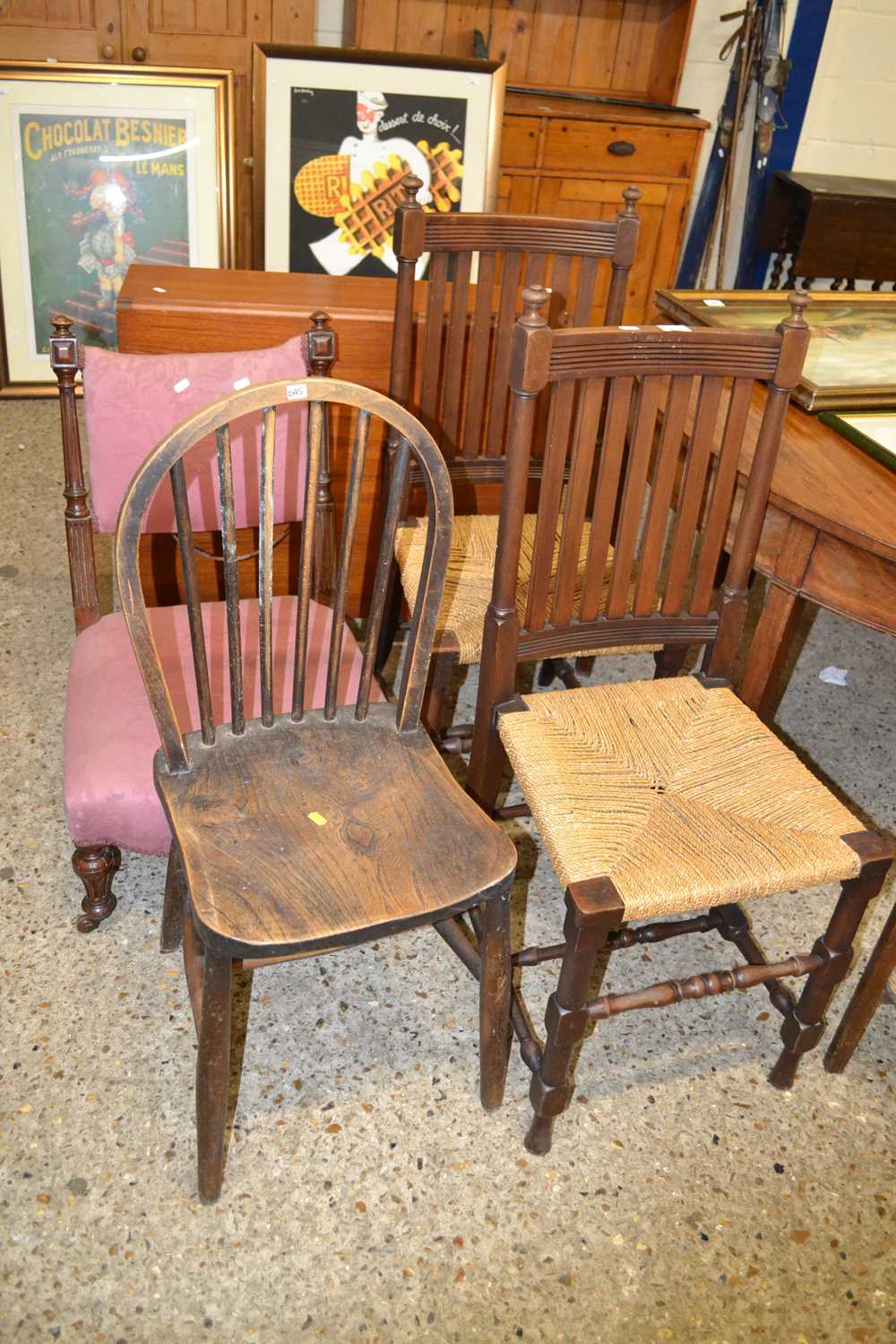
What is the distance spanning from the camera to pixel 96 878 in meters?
1.70

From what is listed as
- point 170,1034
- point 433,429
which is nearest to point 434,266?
point 433,429

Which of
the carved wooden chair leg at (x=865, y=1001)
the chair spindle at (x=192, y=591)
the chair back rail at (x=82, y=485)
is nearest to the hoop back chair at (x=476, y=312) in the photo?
the chair back rail at (x=82, y=485)

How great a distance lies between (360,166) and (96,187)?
0.75 meters

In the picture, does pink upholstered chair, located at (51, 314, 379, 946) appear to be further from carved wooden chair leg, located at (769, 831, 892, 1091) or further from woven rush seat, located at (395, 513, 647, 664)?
carved wooden chair leg, located at (769, 831, 892, 1091)

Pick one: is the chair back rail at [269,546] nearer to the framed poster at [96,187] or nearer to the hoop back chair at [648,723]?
the hoop back chair at [648,723]

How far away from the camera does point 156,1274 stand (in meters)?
1.33

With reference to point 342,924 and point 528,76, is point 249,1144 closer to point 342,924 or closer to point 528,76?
point 342,924

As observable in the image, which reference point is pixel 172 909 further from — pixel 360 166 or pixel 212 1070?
pixel 360 166

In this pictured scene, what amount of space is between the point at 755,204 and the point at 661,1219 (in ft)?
11.0

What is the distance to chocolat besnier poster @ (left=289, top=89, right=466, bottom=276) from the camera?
10.3 feet

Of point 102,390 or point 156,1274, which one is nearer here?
point 156,1274

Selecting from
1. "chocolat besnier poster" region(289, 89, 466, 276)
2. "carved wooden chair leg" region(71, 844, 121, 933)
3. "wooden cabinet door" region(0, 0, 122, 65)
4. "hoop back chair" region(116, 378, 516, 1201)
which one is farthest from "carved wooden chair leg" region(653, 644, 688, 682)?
"wooden cabinet door" region(0, 0, 122, 65)

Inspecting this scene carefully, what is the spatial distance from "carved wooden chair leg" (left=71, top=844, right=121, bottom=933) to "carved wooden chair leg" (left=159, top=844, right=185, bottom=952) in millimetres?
89

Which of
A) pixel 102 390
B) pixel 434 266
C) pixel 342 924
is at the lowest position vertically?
pixel 342 924
